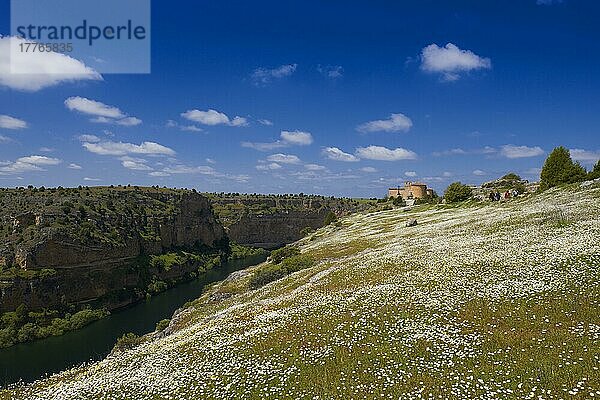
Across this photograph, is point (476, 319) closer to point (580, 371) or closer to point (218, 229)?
point (580, 371)

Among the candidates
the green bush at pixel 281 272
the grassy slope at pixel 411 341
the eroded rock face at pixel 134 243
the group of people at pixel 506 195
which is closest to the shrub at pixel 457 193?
the group of people at pixel 506 195

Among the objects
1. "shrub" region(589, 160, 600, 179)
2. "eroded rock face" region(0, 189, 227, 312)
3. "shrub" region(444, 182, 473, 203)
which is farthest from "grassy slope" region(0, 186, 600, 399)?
"eroded rock face" region(0, 189, 227, 312)

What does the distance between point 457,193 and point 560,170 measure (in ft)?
89.5

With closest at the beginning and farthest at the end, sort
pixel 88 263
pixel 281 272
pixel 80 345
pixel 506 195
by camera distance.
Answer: pixel 281 272, pixel 80 345, pixel 506 195, pixel 88 263

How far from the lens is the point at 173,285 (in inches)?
4875

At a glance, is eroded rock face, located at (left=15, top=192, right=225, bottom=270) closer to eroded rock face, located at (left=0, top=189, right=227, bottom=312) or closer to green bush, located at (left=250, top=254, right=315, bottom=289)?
eroded rock face, located at (left=0, top=189, right=227, bottom=312)

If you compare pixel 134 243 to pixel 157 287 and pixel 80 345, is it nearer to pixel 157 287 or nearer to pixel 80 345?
pixel 157 287

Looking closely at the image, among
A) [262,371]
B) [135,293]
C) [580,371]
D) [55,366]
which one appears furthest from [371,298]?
[135,293]

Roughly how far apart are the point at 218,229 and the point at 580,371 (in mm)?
185963

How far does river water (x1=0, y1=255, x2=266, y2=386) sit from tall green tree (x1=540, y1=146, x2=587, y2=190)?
7240 cm

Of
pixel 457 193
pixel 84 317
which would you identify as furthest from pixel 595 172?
pixel 84 317

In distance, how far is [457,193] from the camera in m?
94.5

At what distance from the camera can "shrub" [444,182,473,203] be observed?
309ft

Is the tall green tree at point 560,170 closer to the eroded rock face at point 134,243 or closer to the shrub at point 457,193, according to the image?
the shrub at point 457,193
